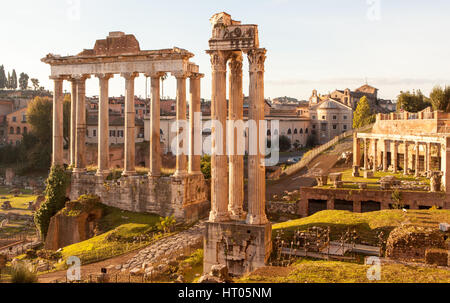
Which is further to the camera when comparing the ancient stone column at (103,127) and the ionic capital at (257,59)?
the ancient stone column at (103,127)

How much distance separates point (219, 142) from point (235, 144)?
0.71 meters

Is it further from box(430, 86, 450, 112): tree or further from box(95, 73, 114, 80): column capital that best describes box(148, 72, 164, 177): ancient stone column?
box(430, 86, 450, 112): tree

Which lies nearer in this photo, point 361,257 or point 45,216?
point 361,257

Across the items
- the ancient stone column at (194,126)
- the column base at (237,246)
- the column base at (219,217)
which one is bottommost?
the column base at (237,246)

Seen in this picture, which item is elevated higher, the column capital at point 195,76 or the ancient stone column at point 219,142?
the column capital at point 195,76

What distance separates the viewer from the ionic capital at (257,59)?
20.4 metres

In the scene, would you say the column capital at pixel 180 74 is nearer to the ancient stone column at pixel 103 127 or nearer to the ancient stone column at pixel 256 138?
the ancient stone column at pixel 103 127

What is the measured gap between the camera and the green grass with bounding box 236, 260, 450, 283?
49.3 feet

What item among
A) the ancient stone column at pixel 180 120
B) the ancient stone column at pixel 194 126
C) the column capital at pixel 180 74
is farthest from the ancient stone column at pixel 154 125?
the ancient stone column at pixel 194 126

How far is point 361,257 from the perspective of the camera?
773 inches

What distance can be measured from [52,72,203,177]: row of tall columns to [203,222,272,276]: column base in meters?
10.3
